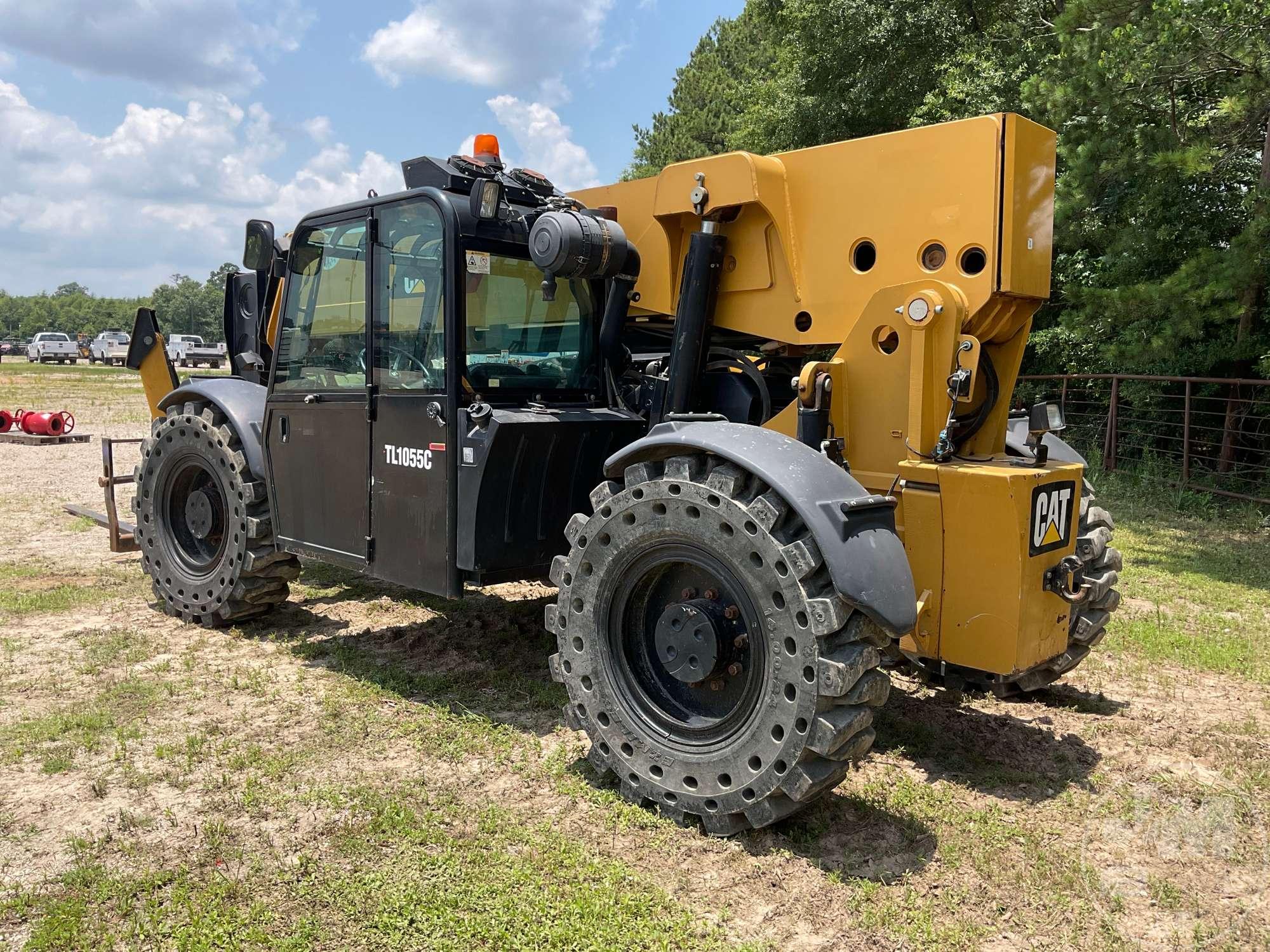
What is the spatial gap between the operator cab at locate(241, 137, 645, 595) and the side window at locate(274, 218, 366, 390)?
0.04ft

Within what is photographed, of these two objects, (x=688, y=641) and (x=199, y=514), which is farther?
(x=199, y=514)

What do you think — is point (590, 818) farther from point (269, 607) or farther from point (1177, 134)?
point (1177, 134)

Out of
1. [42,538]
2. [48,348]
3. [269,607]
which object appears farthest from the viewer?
[48,348]

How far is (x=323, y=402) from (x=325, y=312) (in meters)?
0.53

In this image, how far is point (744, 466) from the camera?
349 cm

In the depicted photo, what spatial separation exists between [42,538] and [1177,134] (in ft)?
38.8

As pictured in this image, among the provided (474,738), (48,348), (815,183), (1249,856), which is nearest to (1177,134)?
(815,183)

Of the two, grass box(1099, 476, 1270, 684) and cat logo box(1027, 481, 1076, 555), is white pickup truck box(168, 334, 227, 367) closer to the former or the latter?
grass box(1099, 476, 1270, 684)

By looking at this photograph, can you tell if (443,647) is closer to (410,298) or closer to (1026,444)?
(410,298)

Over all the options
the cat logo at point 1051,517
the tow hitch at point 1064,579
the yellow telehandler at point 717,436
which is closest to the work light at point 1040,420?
the yellow telehandler at point 717,436

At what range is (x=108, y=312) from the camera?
472 ft

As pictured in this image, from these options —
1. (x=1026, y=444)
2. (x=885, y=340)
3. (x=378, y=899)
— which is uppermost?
(x=885, y=340)

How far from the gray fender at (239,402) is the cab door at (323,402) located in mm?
210

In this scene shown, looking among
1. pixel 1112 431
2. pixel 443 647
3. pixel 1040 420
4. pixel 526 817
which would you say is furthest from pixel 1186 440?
pixel 526 817
